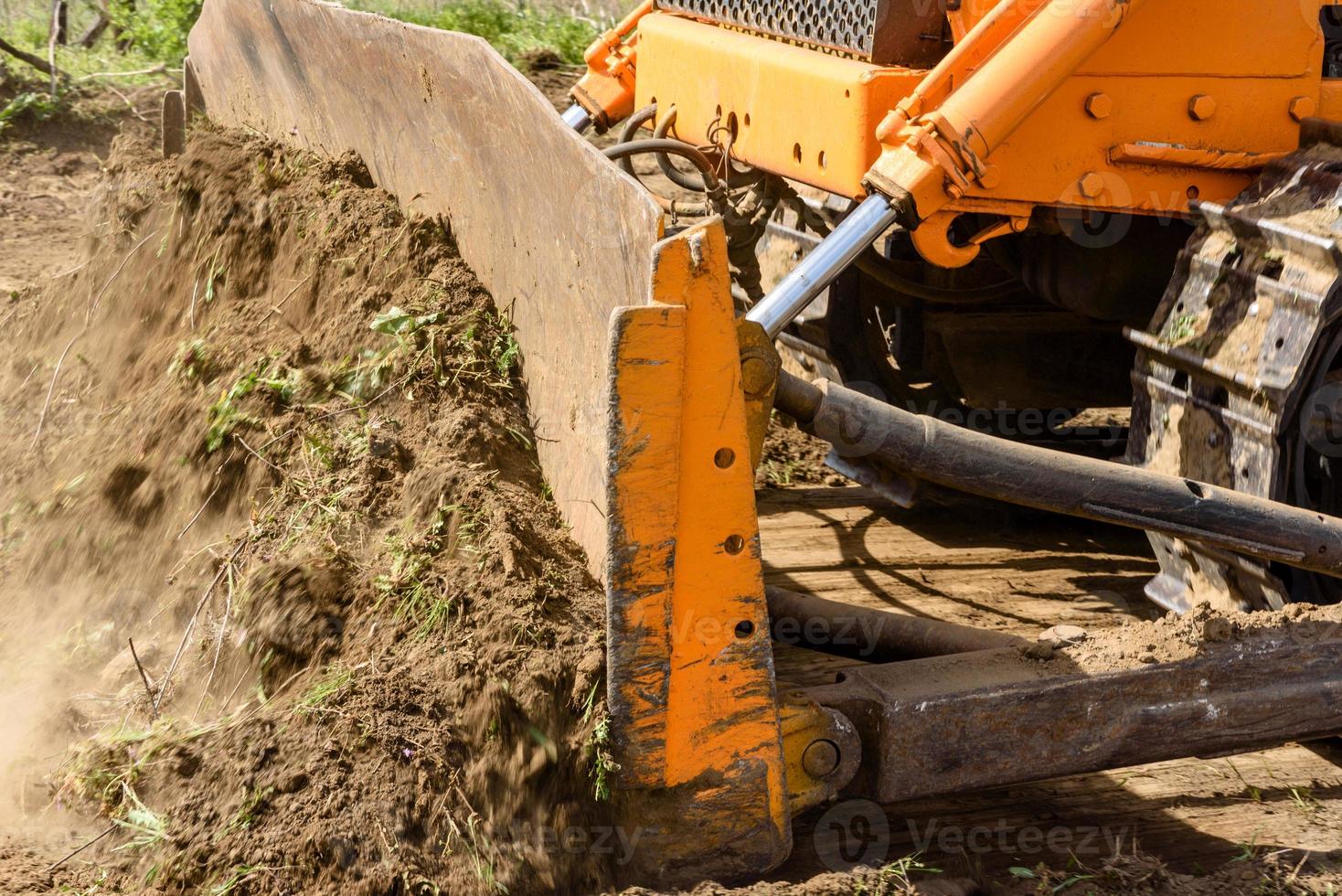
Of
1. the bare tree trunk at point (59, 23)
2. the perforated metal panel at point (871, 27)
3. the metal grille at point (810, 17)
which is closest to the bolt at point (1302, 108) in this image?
the perforated metal panel at point (871, 27)

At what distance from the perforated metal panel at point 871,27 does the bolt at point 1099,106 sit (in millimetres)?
396

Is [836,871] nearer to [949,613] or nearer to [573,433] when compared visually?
[573,433]

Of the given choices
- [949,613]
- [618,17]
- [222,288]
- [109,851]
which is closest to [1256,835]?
[949,613]

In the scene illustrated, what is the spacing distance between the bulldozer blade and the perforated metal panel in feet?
2.91

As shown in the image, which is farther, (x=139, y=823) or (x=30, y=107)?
(x=30, y=107)

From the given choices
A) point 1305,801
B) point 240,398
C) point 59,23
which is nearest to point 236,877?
point 240,398

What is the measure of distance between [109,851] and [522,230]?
1414mm

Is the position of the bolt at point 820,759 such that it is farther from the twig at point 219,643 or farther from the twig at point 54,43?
the twig at point 54,43

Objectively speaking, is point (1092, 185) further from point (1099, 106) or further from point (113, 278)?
point (113, 278)

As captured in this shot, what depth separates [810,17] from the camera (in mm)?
3521

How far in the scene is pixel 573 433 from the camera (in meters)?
2.71

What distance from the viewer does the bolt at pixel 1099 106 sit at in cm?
310

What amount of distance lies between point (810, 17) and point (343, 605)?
1.89m

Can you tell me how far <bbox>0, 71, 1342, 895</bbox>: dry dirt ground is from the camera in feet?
7.47
